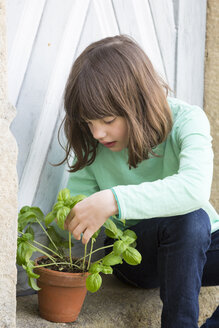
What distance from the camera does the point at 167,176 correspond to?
160 centimetres

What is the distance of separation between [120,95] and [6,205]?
1.72 feet

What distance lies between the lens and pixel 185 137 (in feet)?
4.98

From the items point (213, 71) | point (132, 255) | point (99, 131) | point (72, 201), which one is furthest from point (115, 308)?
point (213, 71)

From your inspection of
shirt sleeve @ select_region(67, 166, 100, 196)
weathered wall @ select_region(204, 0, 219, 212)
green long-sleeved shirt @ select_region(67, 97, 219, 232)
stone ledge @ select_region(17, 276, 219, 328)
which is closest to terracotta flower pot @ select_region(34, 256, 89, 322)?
stone ledge @ select_region(17, 276, 219, 328)

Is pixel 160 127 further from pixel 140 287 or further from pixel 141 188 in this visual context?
pixel 140 287

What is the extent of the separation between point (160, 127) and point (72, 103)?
29 cm

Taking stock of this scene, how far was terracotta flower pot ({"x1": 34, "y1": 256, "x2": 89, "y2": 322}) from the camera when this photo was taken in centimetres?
141

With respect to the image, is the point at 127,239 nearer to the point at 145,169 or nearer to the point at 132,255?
the point at 132,255

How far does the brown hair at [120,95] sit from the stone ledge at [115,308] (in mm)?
471

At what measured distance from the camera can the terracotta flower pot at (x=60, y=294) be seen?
1409 mm

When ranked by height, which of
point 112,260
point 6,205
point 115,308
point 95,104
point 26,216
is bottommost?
point 115,308

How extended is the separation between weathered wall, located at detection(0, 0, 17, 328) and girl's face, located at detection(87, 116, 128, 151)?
1.18ft

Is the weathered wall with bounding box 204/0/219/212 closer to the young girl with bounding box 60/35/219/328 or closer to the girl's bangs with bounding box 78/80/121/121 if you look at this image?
the young girl with bounding box 60/35/219/328

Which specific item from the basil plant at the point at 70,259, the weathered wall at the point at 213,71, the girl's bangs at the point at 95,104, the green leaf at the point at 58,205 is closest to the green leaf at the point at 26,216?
the basil plant at the point at 70,259
